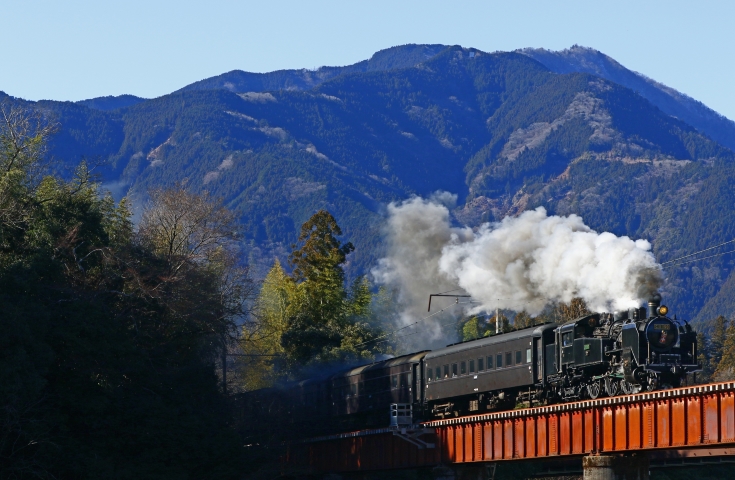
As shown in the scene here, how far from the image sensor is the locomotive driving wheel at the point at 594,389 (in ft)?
171

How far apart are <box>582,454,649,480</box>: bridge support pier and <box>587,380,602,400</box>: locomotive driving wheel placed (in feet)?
9.69

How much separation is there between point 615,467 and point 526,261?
3276 centimetres

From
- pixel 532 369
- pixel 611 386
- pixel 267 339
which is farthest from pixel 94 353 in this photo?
pixel 267 339

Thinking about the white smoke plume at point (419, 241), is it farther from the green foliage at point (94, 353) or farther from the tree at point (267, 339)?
the green foliage at point (94, 353)

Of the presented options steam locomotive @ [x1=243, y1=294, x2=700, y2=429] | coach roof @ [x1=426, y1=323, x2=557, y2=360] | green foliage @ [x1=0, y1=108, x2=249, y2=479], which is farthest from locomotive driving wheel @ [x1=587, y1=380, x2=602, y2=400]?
green foliage @ [x1=0, y1=108, x2=249, y2=479]

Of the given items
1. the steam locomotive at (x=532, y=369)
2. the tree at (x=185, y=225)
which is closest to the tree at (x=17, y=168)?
the tree at (x=185, y=225)

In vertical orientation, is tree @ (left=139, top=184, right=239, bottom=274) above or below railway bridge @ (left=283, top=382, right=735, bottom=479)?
above

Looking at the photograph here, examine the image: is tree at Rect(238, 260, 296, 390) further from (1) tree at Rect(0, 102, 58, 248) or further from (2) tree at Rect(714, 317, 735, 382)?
(2) tree at Rect(714, 317, 735, 382)

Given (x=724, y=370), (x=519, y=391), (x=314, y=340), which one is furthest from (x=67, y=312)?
(x=724, y=370)

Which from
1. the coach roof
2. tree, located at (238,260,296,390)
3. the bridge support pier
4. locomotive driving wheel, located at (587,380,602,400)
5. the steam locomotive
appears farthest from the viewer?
tree, located at (238,260,296,390)

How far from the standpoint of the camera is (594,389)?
5247 centimetres

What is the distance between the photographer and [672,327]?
161ft

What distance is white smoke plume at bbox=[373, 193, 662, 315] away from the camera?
58062 mm

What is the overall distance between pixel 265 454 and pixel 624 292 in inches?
1086
